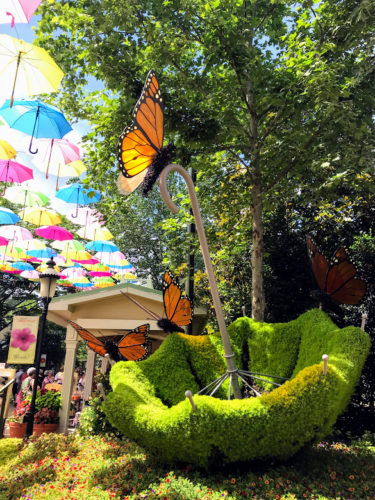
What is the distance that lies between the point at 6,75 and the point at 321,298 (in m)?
6.02

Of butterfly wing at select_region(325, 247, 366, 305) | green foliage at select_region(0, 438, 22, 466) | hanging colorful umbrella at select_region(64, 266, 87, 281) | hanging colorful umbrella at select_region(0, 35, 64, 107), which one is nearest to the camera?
butterfly wing at select_region(325, 247, 366, 305)

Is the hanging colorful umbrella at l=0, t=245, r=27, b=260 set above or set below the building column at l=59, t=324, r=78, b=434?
above

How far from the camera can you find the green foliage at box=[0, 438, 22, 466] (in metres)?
7.30

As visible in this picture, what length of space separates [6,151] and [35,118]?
1.33 meters

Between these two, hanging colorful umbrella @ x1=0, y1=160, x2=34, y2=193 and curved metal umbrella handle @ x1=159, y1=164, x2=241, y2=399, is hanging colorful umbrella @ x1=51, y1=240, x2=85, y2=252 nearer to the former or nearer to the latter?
hanging colorful umbrella @ x1=0, y1=160, x2=34, y2=193

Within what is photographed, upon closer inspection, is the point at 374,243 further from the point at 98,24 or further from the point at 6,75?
the point at 6,75

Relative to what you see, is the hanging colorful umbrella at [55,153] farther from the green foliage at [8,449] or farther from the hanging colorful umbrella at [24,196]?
the green foliage at [8,449]

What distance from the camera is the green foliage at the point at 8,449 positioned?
7.30 meters

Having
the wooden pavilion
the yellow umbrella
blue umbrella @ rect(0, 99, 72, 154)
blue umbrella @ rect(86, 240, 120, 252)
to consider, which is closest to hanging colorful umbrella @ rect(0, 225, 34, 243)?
blue umbrella @ rect(86, 240, 120, 252)

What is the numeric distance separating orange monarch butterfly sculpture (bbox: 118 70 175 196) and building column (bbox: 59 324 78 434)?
26.8 feet

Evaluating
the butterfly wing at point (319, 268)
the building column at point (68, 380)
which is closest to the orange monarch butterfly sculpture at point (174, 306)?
the butterfly wing at point (319, 268)

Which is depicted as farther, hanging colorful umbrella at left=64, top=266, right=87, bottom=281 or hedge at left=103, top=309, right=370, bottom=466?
hanging colorful umbrella at left=64, top=266, right=87, bottom=281

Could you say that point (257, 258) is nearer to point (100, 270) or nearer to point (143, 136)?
point (143, 136)

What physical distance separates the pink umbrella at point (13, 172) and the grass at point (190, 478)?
696 cm
